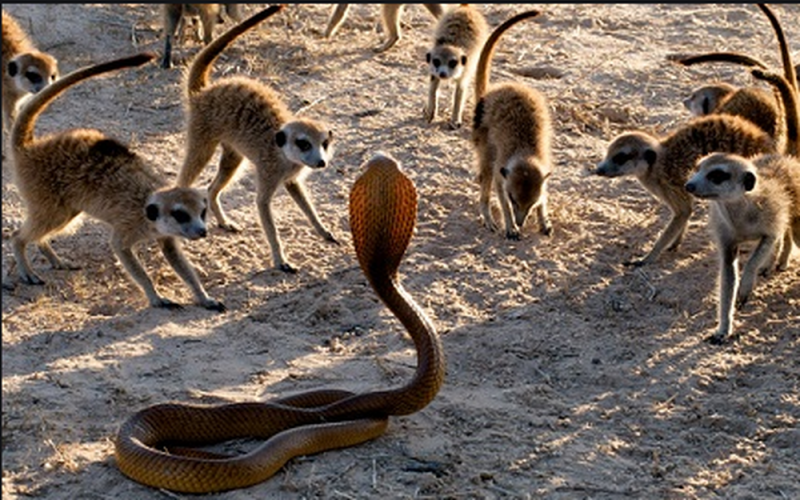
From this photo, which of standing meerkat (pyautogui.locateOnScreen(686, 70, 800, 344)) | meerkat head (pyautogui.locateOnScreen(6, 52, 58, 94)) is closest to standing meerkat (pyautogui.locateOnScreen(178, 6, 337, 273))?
meerkat head (pyautogui.locateOnScreen(6, 52, 58, 94))

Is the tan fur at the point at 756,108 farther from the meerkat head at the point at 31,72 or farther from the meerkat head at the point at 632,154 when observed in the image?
the meerkat head at the point at 31,72

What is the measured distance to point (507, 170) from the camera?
719 centimetres

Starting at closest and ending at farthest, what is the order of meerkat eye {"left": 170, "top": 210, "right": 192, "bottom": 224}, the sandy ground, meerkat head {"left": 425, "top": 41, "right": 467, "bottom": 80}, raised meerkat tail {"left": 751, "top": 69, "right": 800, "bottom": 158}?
1. the sandy ground
2. meerkat eye {"left": 170, "top": 210, "right": 192, "bottom": 224}
3. raised meerkat tail {"left": 751, "top": 69, "right": 800, "bottom": 158}
4. meerkat head {"left": 425, "top": 41, "right": 467, "bottom": 80}

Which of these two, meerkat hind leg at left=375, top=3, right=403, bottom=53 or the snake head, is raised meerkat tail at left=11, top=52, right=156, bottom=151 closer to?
the snake head

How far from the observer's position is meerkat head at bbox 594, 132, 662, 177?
7.12 m

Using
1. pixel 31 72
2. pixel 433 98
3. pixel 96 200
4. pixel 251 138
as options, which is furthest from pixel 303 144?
pixel 31 72

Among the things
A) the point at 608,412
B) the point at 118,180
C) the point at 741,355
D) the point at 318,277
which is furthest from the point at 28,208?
the point at 741,355

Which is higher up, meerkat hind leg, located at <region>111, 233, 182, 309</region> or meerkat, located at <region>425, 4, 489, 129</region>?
meerkat, located at <region>425, 4, 489, 129</region>

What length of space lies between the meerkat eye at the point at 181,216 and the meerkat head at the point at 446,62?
2907mm

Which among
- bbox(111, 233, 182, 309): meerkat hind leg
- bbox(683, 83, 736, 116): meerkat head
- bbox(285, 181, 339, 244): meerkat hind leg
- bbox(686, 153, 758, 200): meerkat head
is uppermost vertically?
bbox(683, 83, 736, 116): meerkat head

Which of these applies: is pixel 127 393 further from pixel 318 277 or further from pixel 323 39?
pixel 323 39

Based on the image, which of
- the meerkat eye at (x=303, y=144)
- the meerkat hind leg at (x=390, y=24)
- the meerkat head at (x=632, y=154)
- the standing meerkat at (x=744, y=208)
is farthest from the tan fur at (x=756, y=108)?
the meerkat hind leg at (x=390, y=24)

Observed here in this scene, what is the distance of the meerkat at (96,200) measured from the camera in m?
6.35

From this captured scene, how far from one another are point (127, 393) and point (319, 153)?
7.03ft
